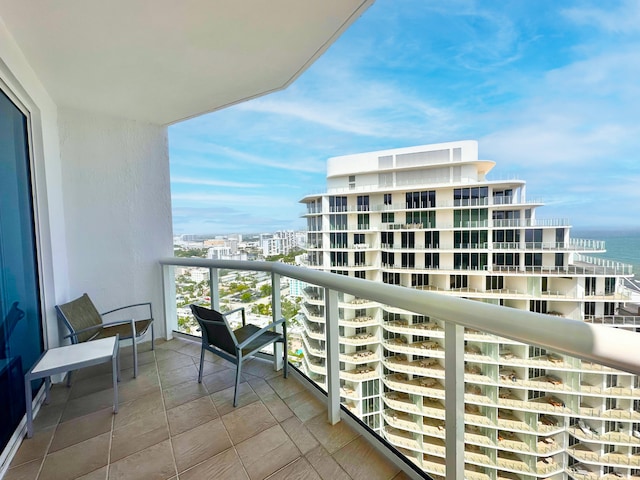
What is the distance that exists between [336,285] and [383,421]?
924 millimetres

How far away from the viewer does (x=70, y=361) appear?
74.4 inches

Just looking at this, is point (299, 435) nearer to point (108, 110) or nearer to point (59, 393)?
point (59, 393)

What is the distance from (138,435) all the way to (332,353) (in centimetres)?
143

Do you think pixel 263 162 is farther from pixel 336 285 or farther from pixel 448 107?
pixel 336 285

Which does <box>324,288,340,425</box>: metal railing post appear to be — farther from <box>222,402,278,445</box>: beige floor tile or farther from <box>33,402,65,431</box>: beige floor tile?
<box>33,402,65,431</box>: beige floor tile

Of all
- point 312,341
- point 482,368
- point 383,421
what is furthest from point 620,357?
point 312,341

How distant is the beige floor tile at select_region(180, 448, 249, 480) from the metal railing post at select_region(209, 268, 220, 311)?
5.83 feet

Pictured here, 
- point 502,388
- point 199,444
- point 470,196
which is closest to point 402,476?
point 502,388

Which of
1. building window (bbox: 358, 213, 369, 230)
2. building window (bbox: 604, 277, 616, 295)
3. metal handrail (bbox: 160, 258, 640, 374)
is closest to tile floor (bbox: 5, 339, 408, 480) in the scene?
metal handrail (bbox: 160, 258, 640, 374)

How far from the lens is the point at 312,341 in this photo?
2.14 m

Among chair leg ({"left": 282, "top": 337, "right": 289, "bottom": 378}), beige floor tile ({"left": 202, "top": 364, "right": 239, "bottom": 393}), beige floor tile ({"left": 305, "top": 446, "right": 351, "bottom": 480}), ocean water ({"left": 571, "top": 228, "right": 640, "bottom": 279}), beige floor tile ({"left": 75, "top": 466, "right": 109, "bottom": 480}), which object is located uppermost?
ocean water ({"left": 571, "top": 228, "right": 640, "bottom": 279})

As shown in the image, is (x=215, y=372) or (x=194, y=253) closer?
(x=215, y=372)

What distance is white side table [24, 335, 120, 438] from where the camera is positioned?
1733mm

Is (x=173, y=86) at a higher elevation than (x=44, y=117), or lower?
higher
